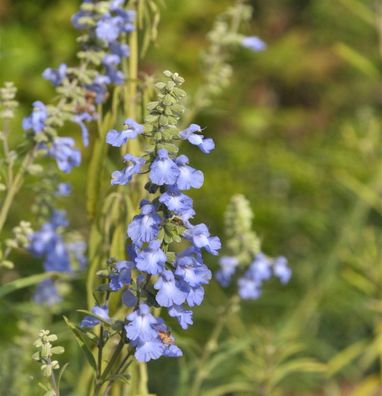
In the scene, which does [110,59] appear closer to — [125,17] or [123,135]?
[125,17]

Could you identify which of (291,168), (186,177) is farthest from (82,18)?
(291,168)

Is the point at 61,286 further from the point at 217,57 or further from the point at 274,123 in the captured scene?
the point at 274,123

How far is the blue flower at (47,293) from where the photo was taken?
2695 mm

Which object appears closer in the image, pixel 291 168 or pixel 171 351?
pixel 171 351

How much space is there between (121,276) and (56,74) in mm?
855

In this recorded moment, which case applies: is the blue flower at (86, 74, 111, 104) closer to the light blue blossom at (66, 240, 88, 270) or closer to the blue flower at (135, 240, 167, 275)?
the light blue blossom at (66, 240, 88, 270)

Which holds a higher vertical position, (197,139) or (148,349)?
(197,139)

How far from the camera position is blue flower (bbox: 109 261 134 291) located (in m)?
1.44

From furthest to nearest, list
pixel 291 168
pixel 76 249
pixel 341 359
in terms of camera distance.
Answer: pixel 291 168 → pixel 341 359 → pixel 76 249

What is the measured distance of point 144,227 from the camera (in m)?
1.36

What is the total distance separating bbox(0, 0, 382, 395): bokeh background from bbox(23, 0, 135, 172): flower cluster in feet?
1.23

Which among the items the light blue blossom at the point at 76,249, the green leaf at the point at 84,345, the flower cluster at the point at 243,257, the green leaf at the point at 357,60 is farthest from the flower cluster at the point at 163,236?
the green leaf at the point at 357,60

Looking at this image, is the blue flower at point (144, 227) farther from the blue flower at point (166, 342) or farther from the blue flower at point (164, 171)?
the blue flower at point (166, 342)

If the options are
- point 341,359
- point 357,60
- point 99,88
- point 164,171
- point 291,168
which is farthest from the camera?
point 291,168
